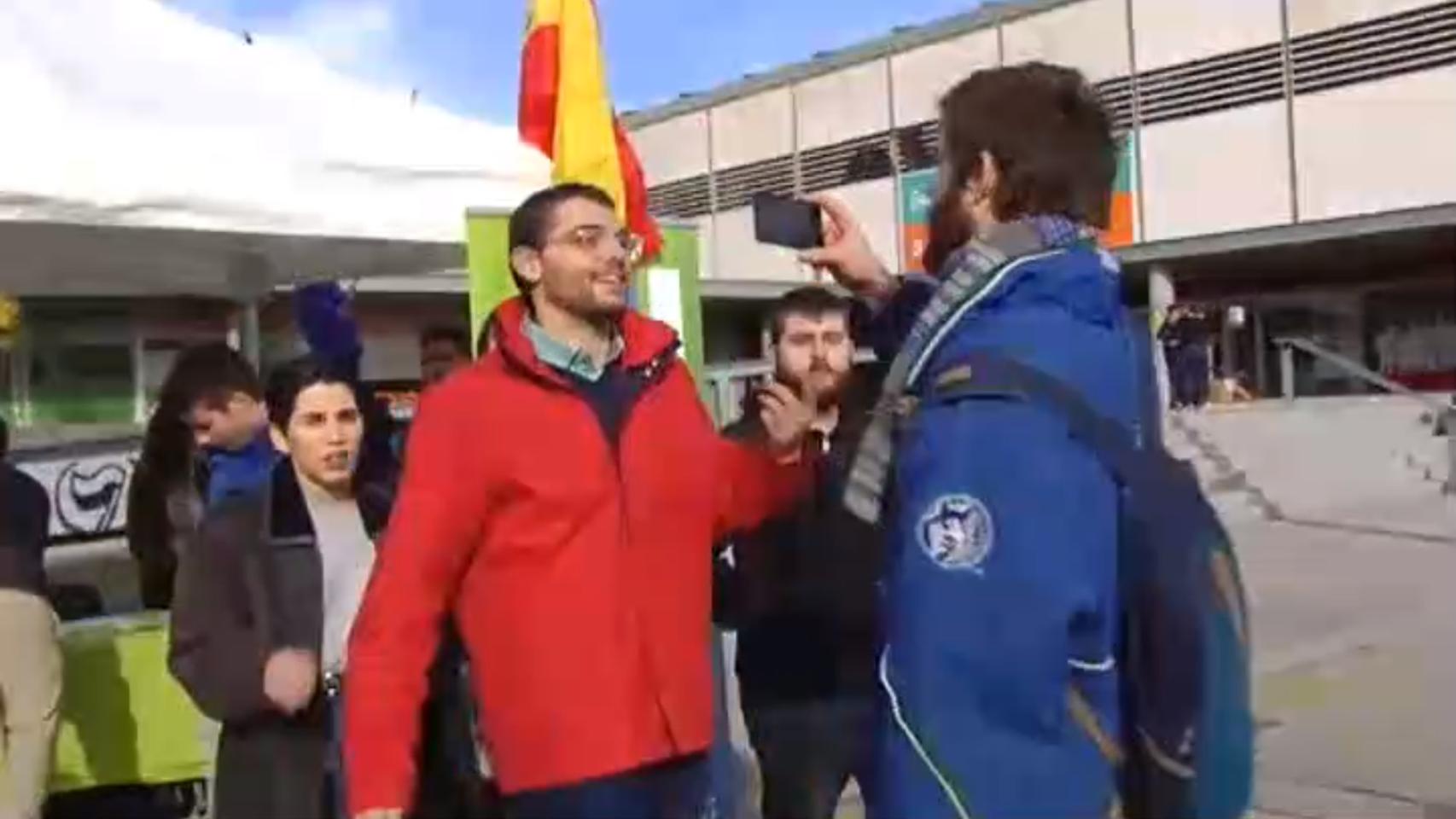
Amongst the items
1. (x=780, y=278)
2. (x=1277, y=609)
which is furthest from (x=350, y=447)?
(x=780, y=278)

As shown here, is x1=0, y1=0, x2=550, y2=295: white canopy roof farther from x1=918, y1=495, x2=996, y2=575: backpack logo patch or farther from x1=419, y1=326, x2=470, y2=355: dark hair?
x1=918, y1=495, x2=996, y2=575: backpack logo patch

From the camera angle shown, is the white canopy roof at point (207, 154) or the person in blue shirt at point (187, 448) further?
the person in blue shirt at point (187, 448)

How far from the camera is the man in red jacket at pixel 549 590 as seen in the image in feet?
9.24

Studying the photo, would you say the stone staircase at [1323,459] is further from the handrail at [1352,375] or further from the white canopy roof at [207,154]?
the white canopy roof at [207,154]

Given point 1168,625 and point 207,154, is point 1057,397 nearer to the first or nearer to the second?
point 1168,625

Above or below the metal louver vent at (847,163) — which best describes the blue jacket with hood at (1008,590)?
below

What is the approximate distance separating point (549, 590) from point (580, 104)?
8.33 feet

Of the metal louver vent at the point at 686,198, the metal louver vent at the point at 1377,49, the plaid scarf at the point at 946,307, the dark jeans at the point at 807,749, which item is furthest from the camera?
the metal louver vent at the point at 686,198

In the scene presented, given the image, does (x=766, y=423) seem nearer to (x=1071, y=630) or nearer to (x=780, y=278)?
(x=1071, y=630)

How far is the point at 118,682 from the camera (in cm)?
581

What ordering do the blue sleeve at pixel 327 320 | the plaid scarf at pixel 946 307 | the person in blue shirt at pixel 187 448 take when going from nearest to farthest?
the plaid scarf at pixel 946 307
the person in blue shirt at pixel 187 448
the blue sleeve at pixel 327 320

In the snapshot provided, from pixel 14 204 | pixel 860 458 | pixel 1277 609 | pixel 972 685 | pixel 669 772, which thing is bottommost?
pixel 1277 609

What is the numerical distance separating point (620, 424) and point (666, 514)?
16cm

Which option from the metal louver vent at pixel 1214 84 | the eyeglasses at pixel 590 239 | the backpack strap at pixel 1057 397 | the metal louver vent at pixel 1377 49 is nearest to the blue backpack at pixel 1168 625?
the backpack strap at pixel 1057 397
